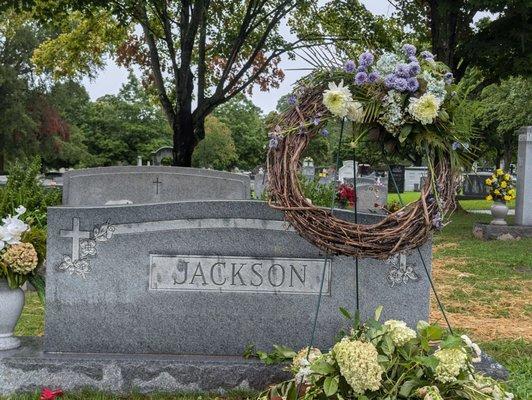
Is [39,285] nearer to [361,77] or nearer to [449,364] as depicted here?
[361,77]

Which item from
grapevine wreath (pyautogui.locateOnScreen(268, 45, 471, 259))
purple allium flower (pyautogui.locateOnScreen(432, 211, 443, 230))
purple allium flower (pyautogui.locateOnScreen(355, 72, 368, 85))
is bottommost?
purple allium flower (pyautogui.locateOnScreen(432, 211, 443, 230))

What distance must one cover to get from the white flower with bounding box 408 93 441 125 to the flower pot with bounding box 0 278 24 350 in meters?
2.75

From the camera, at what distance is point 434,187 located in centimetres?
334

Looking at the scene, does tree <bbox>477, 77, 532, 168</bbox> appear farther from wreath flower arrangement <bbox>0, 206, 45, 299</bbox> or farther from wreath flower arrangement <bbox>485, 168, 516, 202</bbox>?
wreath flower arrangement <bbox>0, 206, 45, 299</bbox>

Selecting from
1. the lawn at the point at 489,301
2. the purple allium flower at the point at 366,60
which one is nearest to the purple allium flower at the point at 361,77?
the purple allium flower at the point at 366,60

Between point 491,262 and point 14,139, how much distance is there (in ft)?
112

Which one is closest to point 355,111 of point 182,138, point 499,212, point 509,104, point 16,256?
point 16,256

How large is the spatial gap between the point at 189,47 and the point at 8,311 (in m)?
12.0

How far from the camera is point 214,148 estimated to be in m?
52.3

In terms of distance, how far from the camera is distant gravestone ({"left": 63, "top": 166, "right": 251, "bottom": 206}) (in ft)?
35.5

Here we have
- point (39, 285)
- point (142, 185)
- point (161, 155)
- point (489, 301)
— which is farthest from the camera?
point (161, 155)

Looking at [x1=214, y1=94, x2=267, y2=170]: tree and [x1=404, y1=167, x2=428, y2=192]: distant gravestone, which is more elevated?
A: [x1=214, y1=94, x2=267, y2=170]: tree

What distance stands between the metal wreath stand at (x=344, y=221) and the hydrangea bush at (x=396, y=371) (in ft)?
0.88

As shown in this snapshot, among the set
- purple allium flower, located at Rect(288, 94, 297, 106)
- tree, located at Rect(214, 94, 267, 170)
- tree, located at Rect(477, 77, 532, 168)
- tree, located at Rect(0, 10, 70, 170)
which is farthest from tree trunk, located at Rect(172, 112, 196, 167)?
tree, located at Rect(214, 94, 267, 170)
